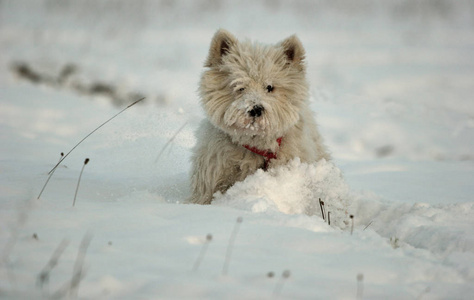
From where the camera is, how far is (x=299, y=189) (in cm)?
394

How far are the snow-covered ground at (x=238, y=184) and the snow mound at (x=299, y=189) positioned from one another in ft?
0.05

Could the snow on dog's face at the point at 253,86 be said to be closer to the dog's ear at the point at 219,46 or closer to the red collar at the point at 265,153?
the dog's ear at the point at 219,46

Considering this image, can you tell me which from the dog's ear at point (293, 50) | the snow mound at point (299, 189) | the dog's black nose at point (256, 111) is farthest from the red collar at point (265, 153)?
the dog's ear at point (293, 50)

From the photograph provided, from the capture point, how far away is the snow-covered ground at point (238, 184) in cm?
184

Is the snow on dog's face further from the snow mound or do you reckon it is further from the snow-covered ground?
the snow-covered ground

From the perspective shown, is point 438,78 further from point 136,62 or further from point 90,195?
point 90,195

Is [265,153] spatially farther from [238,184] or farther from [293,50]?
[293,50]

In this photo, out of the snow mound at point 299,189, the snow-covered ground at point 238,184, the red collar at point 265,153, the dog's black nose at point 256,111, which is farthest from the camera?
the red collar at point 265,153

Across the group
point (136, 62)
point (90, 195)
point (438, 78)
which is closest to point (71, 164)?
point (90, 195)

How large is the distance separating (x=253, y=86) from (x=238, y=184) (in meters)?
0.94

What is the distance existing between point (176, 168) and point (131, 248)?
11.7 feet

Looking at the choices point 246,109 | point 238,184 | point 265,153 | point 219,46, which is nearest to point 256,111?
point 246,109

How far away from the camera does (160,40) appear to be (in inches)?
466

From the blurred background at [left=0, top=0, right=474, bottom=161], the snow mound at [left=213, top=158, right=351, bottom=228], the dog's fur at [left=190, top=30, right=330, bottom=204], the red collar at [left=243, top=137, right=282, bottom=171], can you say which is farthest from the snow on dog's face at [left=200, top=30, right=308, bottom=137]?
the blurred background at [left=0, top=0, right=474, bottom=161]
